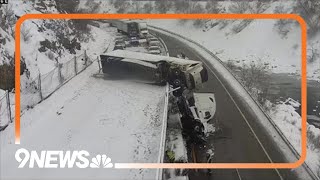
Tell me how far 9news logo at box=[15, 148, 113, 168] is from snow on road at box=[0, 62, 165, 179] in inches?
9.0

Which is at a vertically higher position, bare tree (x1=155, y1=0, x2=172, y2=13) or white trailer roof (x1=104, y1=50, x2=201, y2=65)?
bare tree (x1=155, y1=0, x2=172, y2=13)

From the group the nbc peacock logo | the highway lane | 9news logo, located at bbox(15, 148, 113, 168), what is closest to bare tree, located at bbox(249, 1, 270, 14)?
the highway lane

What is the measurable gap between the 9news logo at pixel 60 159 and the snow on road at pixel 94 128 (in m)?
0.23

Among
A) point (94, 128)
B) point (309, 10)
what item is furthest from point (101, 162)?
point (309, 10)

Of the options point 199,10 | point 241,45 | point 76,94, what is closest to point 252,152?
point 76,94

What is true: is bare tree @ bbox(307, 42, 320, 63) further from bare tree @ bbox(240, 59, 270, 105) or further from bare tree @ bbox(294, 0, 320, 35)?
bare tree @ bbox(294, 0, 320, 35)

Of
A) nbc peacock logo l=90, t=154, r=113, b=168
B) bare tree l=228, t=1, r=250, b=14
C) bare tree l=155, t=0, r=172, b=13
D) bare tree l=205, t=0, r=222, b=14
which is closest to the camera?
nbc peacock logo l=90, t=154, r=113, b=168

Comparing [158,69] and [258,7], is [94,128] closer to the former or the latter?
[158,69]

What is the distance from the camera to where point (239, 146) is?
61.4ft

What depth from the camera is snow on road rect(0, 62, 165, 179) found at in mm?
14953

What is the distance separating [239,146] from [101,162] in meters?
6.46

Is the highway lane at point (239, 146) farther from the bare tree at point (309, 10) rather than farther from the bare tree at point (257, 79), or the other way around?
the bare tree at point (309, 10)

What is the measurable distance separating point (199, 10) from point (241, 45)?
47.5 feet

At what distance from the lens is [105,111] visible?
2070cm
